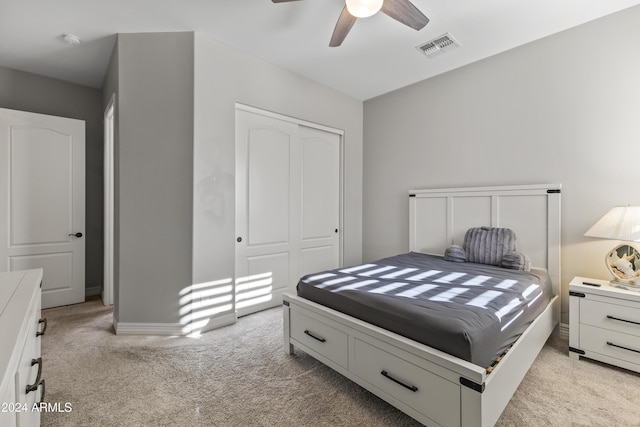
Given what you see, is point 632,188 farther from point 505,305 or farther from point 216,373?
point 216,373

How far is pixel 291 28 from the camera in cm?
260

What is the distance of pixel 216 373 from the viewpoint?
6.66ft

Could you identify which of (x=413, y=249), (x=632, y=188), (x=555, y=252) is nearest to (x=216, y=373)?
(x=413, y=249)

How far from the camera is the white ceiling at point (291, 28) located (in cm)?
230

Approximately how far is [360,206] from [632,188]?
8.92 ft

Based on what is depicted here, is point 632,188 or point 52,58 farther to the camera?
point 52,58

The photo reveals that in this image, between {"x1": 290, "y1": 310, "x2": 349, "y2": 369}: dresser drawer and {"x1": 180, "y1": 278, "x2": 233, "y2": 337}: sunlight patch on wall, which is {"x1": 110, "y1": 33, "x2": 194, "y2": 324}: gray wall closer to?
{"x1": 180, "y1": 278, "x2": 233, "y2": 337}: sunlight patch on wall

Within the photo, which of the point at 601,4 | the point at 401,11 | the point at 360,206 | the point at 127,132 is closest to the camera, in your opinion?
the point at 401,11

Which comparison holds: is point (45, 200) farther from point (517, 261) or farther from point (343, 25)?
point (517, 261)

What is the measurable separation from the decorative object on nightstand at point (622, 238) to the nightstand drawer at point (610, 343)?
368mm

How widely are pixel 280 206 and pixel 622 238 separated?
2887 mm

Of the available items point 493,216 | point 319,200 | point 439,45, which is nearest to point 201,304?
point 319,200

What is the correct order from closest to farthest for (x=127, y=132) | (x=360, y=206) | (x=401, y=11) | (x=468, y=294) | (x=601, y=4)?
(x=468, y=294) → (x=401, y=11) → (x=601, y=4) → (x=127, y=132) → (x=360, y=206)

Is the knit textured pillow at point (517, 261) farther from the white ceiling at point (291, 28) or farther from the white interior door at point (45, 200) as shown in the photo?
the white interior door at point (45, 200)
